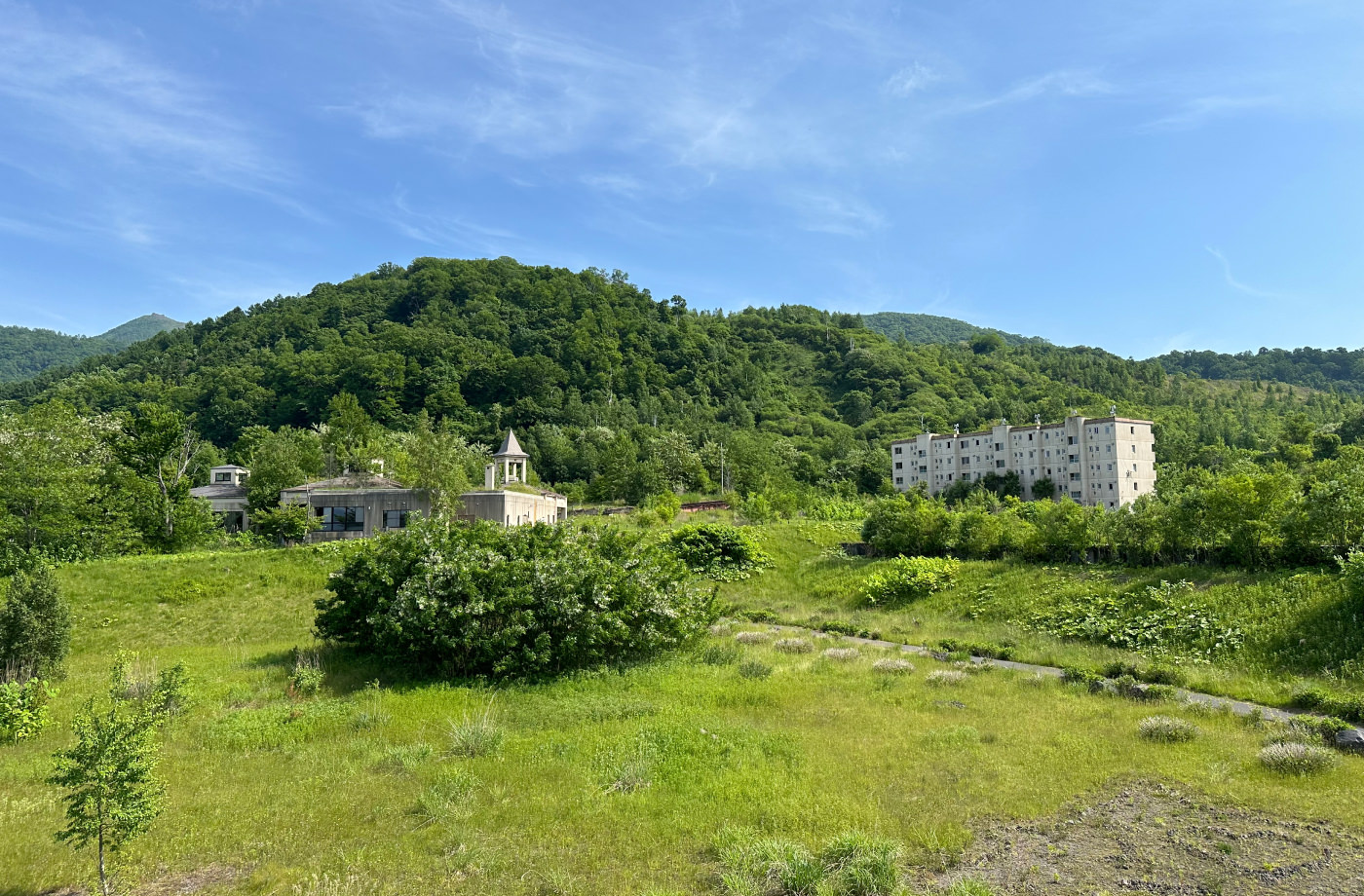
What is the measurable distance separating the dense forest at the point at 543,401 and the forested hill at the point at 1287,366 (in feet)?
77.5

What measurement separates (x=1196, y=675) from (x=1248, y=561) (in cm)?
814

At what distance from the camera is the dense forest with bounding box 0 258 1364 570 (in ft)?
137

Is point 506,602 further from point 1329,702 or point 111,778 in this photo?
point 1329,702

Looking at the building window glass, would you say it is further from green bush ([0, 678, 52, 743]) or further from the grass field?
green bush ([0, 678, 52, 743])

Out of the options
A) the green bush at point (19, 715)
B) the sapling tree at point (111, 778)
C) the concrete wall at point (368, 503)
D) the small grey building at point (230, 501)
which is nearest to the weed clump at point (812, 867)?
the sapling tree at point (111, 778)

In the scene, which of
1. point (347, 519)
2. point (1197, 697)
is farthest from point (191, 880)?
point (347, 519)

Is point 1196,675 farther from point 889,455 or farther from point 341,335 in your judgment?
point 341,335

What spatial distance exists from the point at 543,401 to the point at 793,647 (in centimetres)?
8576

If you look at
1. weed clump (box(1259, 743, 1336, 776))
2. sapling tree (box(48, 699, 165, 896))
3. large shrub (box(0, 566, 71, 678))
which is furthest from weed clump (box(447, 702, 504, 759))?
weed clump (box(1259, 743, 1336, 776))

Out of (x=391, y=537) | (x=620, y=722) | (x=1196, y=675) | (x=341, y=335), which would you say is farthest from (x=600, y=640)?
(x=341, y=335)

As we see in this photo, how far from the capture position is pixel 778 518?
5519 centimetres

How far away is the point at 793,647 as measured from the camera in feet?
71.8

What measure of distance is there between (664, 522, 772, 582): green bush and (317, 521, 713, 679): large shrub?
54.3 feet

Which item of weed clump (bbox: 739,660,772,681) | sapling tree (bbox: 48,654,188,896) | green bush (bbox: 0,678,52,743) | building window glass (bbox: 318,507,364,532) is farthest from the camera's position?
building window glass (bbox: 318,507,364,532)
